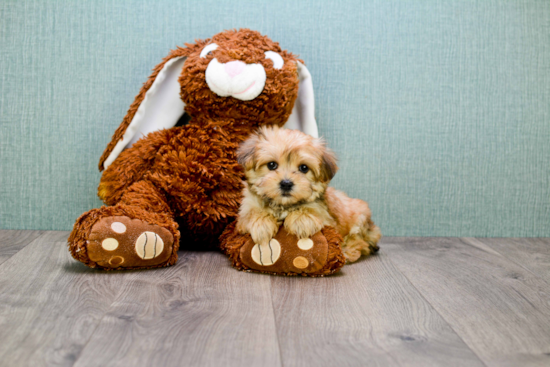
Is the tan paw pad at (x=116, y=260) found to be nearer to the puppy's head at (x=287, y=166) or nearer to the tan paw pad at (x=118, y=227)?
the tan paw pad at (x=118, y=227)

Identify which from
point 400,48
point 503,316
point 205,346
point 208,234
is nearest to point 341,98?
point 400,48

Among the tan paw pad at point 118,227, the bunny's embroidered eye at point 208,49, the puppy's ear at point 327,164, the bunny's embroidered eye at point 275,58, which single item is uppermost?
the bunny's embroidered eye at point 208,49

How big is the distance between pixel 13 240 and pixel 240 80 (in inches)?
40.0

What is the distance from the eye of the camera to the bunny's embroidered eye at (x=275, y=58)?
1594 millimetres

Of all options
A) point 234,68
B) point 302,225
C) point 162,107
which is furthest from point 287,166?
point 162,107

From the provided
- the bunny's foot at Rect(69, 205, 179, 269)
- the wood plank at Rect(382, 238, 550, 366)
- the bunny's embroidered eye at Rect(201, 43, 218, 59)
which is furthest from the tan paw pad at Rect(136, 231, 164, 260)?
the wood plank at Rect(382, 238, 550, 366)

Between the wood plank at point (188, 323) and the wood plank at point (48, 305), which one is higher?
the wood plank at point (48, 305)

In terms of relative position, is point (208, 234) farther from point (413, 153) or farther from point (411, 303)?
point (413, 153)

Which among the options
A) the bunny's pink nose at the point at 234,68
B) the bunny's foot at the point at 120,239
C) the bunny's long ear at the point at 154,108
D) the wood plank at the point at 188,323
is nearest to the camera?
the wood plank at the point at 188,323

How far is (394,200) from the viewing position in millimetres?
1959

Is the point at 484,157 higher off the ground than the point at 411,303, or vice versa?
the point at 484,157

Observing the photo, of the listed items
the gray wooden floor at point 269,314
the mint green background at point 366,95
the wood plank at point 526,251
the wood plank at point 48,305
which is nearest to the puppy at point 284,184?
the gray wooden floor at point 269,314

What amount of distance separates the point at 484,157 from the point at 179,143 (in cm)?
124

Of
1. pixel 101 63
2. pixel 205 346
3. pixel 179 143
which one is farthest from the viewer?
pixel 101 63
